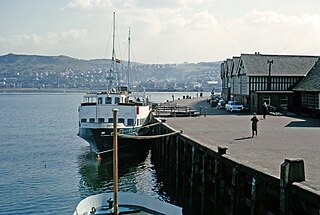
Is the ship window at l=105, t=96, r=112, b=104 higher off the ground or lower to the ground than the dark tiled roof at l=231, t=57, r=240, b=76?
lower

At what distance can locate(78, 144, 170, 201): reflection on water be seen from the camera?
2948 centimetres

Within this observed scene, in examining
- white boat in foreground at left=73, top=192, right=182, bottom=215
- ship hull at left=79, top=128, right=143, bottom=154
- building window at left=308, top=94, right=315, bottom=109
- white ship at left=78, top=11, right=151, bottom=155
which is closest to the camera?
white boat in foreground at left=73, top=192, right=182, bottom=215

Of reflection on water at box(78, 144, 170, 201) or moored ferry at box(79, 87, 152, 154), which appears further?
moored ferry at box(79, 87, 152, 154)

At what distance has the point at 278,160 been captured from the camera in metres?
19.5

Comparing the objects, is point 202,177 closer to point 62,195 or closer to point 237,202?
point 237,202

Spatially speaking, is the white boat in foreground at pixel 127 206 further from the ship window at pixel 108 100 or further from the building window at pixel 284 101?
Answer: the building window at pixel 284 101

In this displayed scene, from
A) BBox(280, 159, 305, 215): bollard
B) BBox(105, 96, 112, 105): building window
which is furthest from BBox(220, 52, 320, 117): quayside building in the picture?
BBox(280, 159, 305, 215): bollard

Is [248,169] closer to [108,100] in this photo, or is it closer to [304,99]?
[108,100]

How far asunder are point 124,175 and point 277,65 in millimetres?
32940

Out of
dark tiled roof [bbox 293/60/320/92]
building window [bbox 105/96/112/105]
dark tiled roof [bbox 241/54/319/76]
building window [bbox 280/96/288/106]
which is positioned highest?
dark tiled roof [bbox 241/54/319/76]

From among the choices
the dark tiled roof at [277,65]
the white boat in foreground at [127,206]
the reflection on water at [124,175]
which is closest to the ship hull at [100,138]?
the reflection on water at [124,175]

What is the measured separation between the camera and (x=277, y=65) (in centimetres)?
5941

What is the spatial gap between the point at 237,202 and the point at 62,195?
14.1 m

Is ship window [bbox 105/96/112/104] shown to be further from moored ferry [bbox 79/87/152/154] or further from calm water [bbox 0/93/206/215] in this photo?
calm water [bbox 0/93/206/215]
